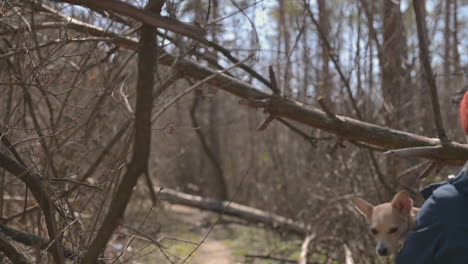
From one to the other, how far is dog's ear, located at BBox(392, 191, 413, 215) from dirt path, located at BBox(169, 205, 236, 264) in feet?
14.5

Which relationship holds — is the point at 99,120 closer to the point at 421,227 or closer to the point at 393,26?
the point at 393,26

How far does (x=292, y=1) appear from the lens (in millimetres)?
Result: 6969

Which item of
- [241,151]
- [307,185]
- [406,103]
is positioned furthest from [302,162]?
[241,151]

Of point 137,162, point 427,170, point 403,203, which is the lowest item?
point 403,203

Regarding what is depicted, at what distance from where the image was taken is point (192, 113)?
11336mm

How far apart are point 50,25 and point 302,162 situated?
5.77 meters

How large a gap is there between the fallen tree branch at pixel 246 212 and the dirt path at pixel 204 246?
0.33 meters

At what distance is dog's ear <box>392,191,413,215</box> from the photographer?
2973mm

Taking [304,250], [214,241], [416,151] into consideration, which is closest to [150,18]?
[416,151]

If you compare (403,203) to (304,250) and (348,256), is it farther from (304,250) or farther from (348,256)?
(304,250)

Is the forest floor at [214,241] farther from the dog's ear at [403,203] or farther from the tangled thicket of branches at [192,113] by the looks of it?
the dog's ear at [403,203]

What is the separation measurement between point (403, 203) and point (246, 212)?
Answer: 8079 millimetres

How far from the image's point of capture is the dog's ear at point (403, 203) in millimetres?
2973

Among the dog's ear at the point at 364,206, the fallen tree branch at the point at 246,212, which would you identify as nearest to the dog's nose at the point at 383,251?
the dog's ear at the point at 364,206
